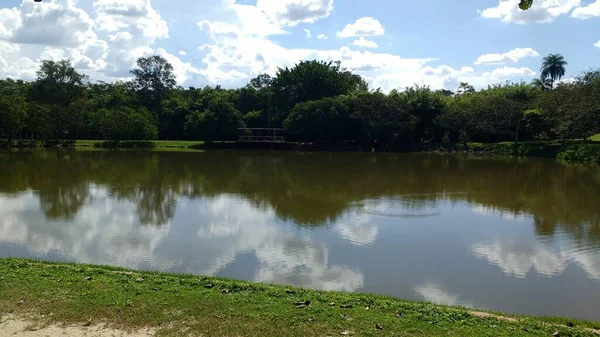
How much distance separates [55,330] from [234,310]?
7.10 feet

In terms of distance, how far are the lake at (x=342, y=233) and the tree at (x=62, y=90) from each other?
148 feet

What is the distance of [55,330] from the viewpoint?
18.8ft

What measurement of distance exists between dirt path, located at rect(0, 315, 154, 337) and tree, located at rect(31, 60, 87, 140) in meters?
67.6

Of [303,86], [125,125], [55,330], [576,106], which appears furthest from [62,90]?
[55,330]

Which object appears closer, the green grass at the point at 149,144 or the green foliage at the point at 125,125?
the green foliage at the point at 125,125

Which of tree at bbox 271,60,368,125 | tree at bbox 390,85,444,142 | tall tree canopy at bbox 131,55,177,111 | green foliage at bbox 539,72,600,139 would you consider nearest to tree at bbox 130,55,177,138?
tall tree canopy at bbox 131,55,177,111

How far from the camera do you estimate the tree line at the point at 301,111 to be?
56719mm

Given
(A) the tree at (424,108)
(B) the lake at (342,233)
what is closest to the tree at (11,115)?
(B) the lake at (342,233)

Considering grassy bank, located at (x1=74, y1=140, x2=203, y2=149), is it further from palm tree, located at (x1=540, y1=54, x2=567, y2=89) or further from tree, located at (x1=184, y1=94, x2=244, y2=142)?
palm tree, located at (x1=540, y1=54, x2=567, y2=89)

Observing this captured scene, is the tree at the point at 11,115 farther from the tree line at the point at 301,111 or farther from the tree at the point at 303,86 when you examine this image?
the tree at the point at 303,86

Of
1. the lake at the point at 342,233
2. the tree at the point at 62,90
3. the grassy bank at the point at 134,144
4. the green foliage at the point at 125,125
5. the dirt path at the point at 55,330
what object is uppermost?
the tree at the point at 62,90

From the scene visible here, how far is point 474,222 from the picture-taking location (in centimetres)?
1628

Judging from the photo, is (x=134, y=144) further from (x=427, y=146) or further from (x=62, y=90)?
(x=427, y=146)

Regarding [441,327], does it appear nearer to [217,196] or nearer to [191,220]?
[191,220]
